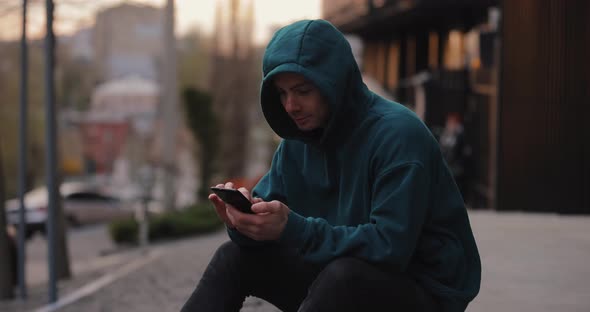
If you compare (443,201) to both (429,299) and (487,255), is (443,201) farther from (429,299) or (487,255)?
(487,255)

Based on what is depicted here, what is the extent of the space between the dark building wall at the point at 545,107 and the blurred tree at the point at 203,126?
72.4ft

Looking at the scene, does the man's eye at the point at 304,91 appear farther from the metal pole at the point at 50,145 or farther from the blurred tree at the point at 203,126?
the blurred tree at the point at 203,126

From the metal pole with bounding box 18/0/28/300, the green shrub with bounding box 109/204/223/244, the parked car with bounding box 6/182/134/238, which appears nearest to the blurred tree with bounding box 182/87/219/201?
the parked car with bounding box 6/182/134/238

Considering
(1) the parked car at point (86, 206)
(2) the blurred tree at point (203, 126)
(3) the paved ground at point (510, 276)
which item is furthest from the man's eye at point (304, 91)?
(2) the blurred tree at point (203, 126)

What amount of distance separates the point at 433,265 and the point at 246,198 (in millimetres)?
521

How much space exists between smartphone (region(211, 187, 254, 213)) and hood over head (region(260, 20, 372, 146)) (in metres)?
0.29

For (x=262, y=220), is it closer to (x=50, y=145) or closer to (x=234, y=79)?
(x=50, y=145)

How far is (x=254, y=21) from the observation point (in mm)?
54156

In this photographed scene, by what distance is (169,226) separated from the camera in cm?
2417

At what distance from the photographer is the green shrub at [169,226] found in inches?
931

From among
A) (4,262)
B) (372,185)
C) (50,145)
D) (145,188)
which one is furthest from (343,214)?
(145,188)

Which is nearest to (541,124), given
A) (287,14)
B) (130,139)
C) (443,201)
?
(443,201)

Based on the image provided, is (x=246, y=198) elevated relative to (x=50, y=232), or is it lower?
elevated

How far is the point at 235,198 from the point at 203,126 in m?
31.4
